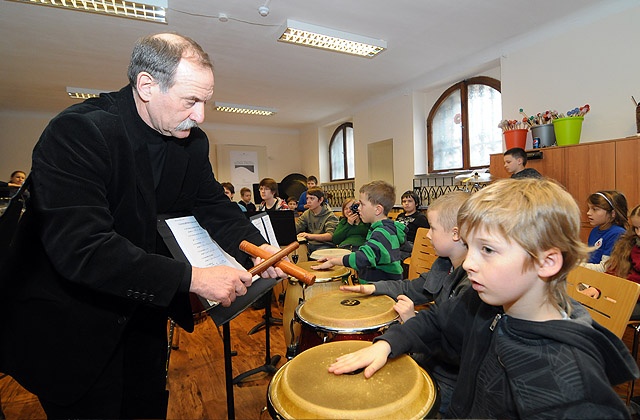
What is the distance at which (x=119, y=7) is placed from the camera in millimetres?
3250

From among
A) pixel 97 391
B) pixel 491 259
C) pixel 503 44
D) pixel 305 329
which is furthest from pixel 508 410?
pixel 503 44

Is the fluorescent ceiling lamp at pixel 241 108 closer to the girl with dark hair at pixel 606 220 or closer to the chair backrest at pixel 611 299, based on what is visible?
the girl with dark hair at pixel 606 220

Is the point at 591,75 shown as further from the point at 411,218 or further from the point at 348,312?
the point at 348,312

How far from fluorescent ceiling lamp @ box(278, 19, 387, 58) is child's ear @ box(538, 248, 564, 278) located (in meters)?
3.60

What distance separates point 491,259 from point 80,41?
501cm

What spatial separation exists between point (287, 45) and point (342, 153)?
450 cm

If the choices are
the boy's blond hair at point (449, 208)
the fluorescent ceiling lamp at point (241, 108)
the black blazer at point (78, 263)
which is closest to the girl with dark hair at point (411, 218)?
the boy's blond hair at point (449, 208)

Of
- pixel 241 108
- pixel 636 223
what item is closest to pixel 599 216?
pixel 636 223

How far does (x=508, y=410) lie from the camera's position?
77 centimetres

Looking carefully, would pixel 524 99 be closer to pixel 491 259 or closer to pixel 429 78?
pixel 429 78

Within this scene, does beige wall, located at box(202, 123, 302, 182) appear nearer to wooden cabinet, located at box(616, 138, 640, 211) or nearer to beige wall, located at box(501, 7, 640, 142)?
beige wall, located at box(501, 7, 640, 142)

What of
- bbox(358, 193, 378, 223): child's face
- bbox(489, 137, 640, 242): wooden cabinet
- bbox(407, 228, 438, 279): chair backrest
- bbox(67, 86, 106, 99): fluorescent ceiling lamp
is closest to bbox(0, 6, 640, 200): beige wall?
bbox(489, 137, 640, 242): wooden cabinet

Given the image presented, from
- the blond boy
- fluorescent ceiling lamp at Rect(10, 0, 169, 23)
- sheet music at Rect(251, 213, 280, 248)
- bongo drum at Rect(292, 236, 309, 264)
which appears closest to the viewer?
the blond boy

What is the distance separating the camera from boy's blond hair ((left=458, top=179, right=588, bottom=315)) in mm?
771
